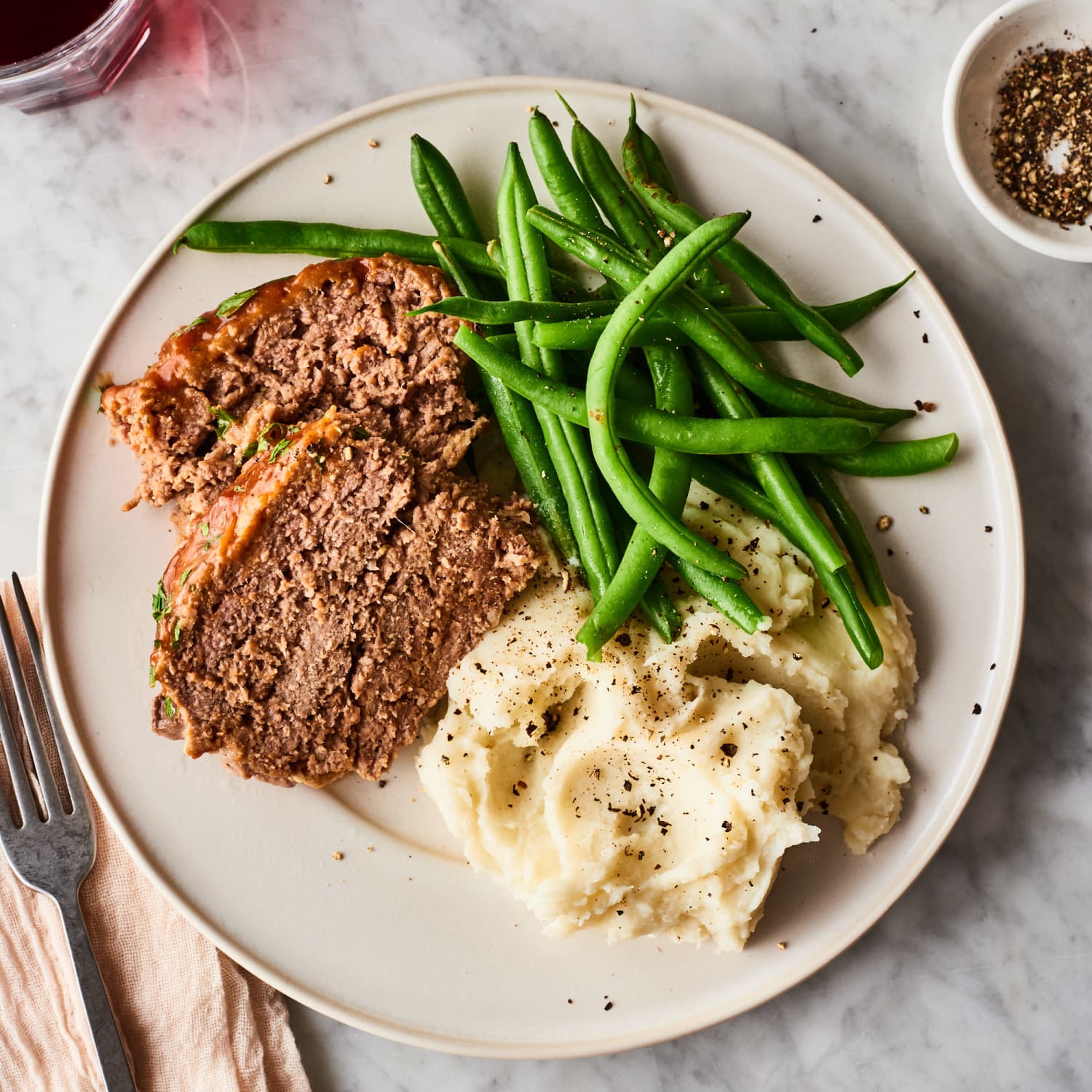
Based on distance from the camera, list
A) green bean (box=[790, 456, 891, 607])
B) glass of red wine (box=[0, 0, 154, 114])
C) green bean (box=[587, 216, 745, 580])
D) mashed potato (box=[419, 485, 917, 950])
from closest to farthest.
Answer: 1. green bean (box=[587, 216, 745, 580])
2. mashed potato (box=[419, 485, 917, 950])
3. green bean (box=[790, 456, 891, 607])
4. glass of red wine (box=[0, 0, 154, 114])

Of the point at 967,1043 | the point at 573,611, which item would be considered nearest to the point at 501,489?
the point at 573,611

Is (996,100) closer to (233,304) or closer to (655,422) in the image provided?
(655,422)

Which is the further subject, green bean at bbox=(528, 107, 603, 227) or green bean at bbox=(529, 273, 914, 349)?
green bean at bbox=(528, 107, 603, 227)

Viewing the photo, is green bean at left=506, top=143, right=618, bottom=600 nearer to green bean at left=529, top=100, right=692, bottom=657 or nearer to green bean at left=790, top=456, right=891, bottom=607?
green bean at left=529, top=100, right=692, bottom=657

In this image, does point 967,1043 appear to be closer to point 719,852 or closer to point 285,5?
point 719,852

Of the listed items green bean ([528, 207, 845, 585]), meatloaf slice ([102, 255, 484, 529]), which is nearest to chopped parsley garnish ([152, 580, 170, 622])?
meatloaf slice ([102, 255, 484, 529])

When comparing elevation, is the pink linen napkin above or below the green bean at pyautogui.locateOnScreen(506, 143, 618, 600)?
below

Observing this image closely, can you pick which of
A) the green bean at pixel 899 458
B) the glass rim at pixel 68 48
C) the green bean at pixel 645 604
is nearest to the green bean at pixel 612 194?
the green bean at pixel 645 604

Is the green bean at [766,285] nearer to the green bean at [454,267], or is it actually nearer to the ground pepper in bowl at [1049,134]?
the green bean at [454,267]
